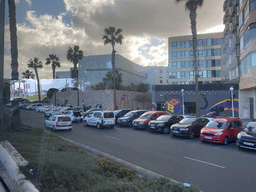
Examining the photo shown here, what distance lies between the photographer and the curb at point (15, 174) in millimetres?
4552

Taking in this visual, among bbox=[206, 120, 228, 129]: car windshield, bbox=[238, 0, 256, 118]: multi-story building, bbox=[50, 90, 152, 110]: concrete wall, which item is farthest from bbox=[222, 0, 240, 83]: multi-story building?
bbox=[206, 120, 228, 129]: car windshield

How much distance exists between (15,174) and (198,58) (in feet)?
133

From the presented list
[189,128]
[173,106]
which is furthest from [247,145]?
[173,106]

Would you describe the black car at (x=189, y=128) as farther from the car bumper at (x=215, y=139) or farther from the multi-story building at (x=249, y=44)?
the multi-story building at (x=249, y=44)

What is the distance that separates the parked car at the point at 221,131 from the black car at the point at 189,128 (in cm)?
147

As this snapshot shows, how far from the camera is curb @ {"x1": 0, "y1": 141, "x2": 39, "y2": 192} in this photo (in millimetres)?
4552

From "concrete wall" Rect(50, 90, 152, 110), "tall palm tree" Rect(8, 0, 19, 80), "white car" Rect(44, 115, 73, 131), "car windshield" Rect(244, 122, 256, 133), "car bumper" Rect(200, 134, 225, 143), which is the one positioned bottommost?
"car bumper" Rect(200, 134, 225, 143)

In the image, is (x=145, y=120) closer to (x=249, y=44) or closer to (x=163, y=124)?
(x=163, y=124)

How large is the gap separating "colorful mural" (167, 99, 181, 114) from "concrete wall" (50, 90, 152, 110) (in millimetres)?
8318

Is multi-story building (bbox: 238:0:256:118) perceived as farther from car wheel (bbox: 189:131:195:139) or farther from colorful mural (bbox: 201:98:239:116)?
car wheel (bbox: 189:131:195:139)

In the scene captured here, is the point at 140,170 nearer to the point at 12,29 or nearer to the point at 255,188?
the point at 255,188

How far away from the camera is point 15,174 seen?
17.5ft

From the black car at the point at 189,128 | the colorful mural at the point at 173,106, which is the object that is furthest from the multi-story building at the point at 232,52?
the black car at the point at 189,128

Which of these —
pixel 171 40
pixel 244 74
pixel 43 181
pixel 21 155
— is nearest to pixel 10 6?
pixel 21 155
